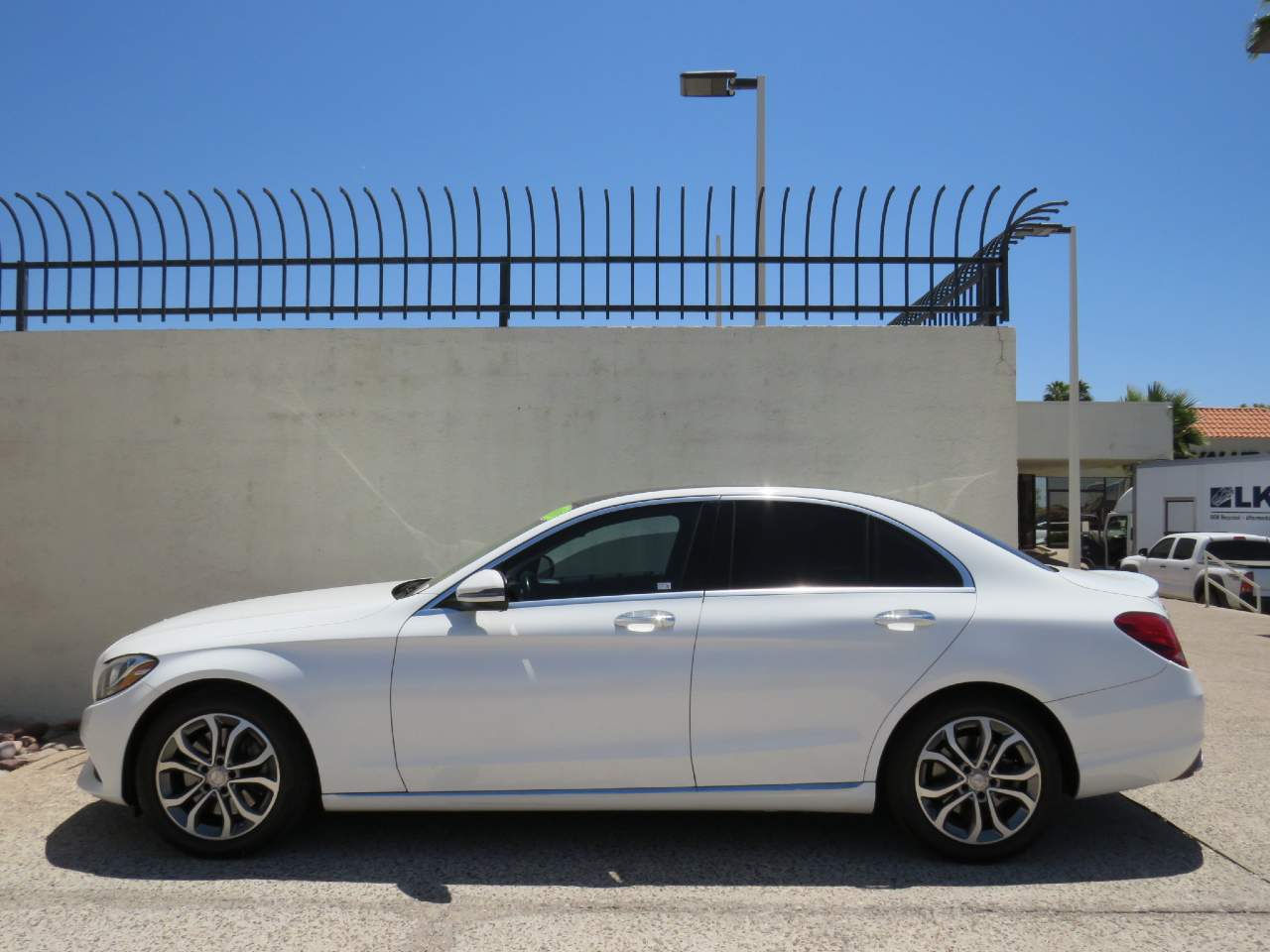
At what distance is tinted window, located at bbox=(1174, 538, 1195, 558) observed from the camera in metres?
18.8

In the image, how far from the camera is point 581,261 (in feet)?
22.4

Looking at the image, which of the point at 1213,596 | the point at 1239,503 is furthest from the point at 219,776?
the point at 1239,503

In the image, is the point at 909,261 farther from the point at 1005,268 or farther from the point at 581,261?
the point at 581,261

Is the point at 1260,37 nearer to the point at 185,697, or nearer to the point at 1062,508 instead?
the point at 185,697

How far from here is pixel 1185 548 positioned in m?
18.9

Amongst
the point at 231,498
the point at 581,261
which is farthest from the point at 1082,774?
the point at 231,498

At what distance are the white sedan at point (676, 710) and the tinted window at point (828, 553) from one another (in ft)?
0.28

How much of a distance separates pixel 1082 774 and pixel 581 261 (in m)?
4.44

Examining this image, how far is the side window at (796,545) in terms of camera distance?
165 inches

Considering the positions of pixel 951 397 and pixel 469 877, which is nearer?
pixel 469 877

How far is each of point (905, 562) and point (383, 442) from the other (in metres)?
3.87

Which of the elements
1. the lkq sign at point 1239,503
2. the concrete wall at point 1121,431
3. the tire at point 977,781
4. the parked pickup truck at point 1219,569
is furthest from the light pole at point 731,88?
the concrete wall at point 1121,431

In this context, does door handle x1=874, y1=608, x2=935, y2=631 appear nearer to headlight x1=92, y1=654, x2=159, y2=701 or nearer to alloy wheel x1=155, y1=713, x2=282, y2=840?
alloy wheel x1=155, y1=713, x2=282, y2=840

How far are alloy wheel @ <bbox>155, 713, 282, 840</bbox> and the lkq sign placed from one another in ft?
75.9
